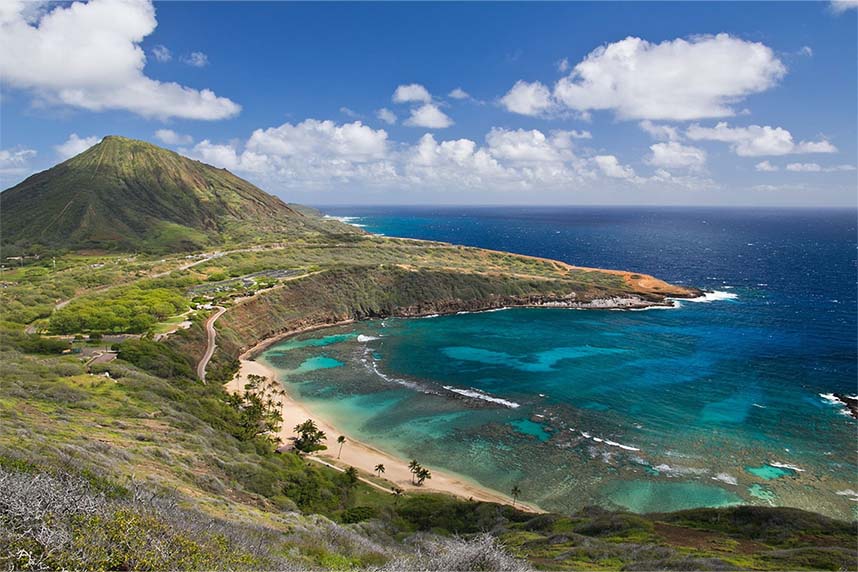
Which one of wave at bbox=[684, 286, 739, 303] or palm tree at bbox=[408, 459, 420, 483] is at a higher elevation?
wave at bbox=[684, 286, 739, 303]

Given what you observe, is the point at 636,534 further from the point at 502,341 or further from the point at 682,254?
the point at 682,254

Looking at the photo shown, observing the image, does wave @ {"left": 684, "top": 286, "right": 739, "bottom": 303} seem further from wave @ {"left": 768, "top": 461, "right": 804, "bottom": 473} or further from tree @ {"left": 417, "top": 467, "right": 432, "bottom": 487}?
tree @ {"left": 417, "top": 467, "right": 432, "bottom": 487}

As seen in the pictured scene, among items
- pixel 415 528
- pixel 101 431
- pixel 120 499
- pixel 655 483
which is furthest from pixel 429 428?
pixel 120 499

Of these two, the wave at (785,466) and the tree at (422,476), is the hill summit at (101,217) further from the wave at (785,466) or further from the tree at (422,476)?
the wave at (785,466)

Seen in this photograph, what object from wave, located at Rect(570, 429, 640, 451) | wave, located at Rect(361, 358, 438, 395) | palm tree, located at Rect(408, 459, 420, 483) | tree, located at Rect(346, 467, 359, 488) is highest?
wave, located at Rect(361, 358, 438, 395)

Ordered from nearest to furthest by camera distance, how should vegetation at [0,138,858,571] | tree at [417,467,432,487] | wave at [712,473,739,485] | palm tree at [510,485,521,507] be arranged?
vegetation at [0,138,858,571] < palm tree at [510,485,521,507] < tree at [417,467,432,487] < wave at [712,473,739,485]

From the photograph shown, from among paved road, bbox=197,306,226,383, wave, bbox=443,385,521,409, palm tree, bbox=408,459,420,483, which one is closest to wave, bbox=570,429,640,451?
wave, bbox=443,385,521,409
